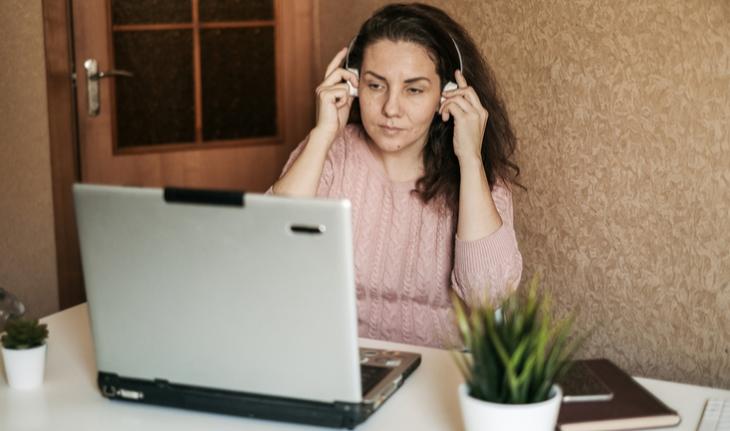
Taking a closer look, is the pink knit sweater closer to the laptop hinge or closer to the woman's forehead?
the woman's forehead

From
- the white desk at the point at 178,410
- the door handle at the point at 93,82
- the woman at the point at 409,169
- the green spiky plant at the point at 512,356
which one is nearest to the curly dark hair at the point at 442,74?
the woman at the point at 409,169

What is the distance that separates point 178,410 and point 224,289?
24cm

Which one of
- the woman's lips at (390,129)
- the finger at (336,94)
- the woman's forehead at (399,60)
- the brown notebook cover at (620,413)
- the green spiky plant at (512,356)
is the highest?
the woman's forehead at (399,60)

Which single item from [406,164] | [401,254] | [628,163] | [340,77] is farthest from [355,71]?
[628,163]

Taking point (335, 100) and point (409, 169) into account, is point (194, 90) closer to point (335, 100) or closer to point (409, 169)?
point (335, 100)

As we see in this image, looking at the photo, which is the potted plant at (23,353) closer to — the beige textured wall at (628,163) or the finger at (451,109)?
the finger at (451,109)

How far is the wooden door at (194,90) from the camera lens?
3.16 m

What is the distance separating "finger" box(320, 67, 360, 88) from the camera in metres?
2.31

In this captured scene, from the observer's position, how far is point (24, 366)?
5.05 ft

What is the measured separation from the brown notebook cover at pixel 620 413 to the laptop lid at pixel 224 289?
30cm

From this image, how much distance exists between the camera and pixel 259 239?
129 cm

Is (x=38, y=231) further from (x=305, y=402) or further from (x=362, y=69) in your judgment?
(x=305, y=402)


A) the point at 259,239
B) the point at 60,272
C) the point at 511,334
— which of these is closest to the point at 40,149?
the point at 60,272

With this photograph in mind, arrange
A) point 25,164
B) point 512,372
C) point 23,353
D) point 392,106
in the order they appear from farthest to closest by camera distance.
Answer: point 25,164, point 392,106, point 23,353, point 512,372
